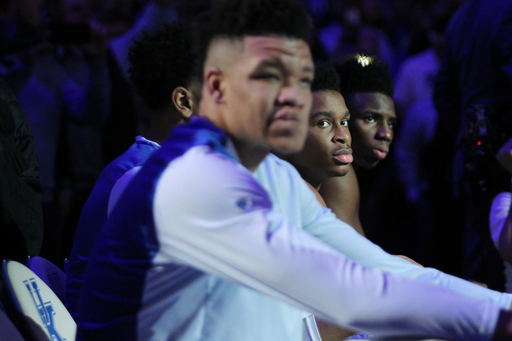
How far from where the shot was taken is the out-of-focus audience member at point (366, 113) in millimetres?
2546

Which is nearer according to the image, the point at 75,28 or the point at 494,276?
the point at 494,276

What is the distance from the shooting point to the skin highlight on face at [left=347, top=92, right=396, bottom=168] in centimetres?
256

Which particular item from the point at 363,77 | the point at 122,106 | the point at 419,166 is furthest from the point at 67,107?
the point at 419,166

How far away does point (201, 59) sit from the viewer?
1242 mm

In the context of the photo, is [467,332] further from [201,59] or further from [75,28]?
[75,28]

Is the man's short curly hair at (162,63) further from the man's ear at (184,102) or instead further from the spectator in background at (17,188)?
the spectator in background at (17,188)

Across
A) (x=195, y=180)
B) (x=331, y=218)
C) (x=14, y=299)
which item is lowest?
(x=14, y=299)

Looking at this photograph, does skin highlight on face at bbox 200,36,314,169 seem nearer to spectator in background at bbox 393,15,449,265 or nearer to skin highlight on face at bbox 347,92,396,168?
skin highlight on face at bbox 347,92,396,168

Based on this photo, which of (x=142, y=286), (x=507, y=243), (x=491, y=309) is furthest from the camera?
(x=507, y=243)

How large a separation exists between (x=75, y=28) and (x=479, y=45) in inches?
87.1

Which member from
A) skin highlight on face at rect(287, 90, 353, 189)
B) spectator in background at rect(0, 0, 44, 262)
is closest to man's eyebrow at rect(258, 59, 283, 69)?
skin highlight on face at rect(287, 90, 353, 189)

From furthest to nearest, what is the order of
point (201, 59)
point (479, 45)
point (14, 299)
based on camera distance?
point (479, 45) → point (14, 299) → point (201, 59)

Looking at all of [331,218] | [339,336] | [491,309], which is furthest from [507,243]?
[491,309]

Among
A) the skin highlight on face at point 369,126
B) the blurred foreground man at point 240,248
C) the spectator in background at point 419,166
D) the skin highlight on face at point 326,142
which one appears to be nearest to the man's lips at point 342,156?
the skin highlight on face at point 326,142
